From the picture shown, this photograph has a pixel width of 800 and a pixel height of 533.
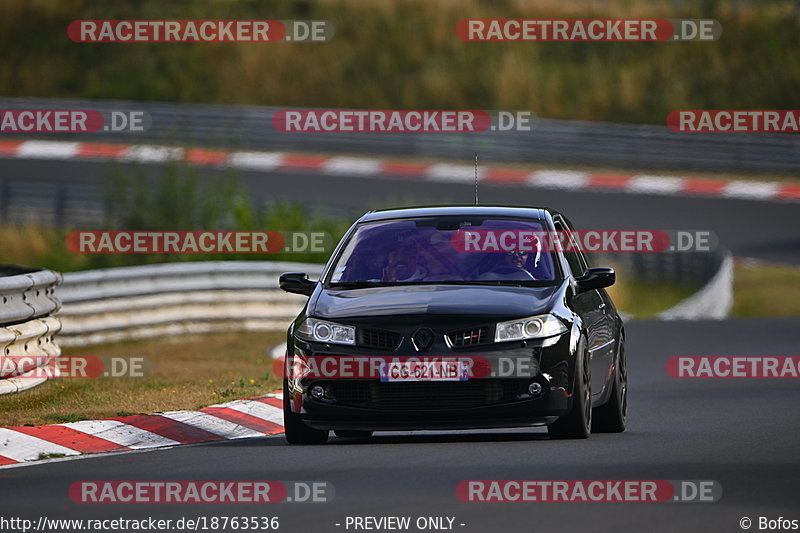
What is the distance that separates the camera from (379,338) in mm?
10656

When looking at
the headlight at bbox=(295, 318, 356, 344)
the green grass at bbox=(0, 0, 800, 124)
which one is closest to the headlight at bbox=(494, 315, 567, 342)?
the headlight at bbox=(295, 318, 356, 344)

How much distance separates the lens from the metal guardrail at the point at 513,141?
35469 millimetres

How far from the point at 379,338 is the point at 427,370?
353 mm

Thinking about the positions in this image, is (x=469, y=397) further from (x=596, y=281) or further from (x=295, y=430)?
(x=596, y=281)

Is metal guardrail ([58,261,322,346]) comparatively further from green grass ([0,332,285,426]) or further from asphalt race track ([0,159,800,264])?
asphalt race track ([0,159,800,264])

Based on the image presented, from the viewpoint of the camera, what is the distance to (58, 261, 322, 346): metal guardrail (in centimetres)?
1933

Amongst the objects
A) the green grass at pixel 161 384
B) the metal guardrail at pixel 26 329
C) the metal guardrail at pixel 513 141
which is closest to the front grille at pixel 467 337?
the green grass at pixel 161 384

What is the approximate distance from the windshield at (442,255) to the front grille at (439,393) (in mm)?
981

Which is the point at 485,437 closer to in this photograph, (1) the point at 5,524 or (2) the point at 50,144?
(1) the point at 5,524

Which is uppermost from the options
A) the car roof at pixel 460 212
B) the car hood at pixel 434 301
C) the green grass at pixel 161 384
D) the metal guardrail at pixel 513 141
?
the metal guardrail at pixel 513 141

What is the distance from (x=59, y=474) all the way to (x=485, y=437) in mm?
2942

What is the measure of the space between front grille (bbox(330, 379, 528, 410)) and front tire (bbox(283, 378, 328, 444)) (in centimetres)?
59

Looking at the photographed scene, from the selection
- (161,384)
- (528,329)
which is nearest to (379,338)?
(528,329)

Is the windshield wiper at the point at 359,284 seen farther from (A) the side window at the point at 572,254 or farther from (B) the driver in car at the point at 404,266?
(A) the side window at the point at 572,254
